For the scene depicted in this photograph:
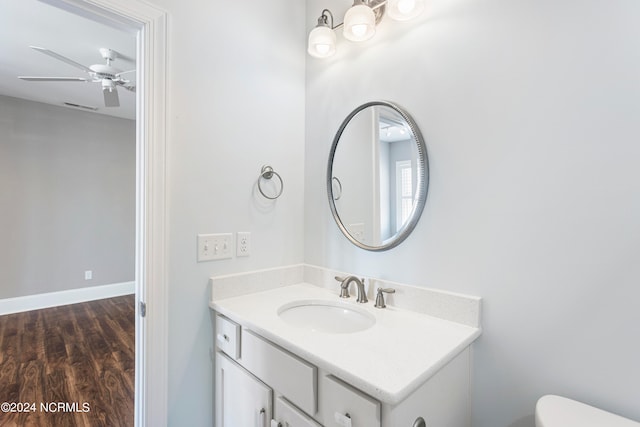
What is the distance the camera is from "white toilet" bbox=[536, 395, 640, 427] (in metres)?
0.75

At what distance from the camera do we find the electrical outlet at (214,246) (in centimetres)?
135

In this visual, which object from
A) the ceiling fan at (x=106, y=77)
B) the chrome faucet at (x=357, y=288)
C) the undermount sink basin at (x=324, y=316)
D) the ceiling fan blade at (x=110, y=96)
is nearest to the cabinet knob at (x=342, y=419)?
the undermount sink basin at (x=324, y=316)

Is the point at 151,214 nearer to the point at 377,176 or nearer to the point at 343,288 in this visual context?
the point at 343,288

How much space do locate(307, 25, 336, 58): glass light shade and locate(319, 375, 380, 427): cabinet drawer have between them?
1433 millimetres

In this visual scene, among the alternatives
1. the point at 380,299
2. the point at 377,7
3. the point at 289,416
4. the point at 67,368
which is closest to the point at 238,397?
the point at 289,416

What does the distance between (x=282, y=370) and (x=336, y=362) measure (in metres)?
0.27

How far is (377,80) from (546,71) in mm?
660

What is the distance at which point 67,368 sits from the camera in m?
2.33

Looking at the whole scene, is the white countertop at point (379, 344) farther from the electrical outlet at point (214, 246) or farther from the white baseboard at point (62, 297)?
the white baseboard at point (62, 297)

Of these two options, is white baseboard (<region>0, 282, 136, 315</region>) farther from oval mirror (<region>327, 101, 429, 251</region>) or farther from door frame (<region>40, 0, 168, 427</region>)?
oval mirror (<region>327, 101, 429, 251</region>)

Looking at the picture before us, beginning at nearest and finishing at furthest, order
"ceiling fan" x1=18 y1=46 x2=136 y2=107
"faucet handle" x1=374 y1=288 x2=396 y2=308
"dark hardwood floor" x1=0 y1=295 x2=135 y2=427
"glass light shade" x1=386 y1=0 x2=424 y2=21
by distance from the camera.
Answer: "glass light shade" x1=386 y1=0 x2=424 y2=21 → "faucet handle" x1=374 y1=288 x2=396 y2=308 → "dark hardwood floor" x1=0 y1=295 x2=135 y2=427 → "ceiling fan" x1=18 y1=46 x2=136 y2=107

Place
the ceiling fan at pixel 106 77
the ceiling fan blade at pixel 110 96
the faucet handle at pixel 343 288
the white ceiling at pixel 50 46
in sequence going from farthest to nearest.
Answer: the ceiling fan blade at pixel 110 96
the ceiling fan at pixel 106 77
the white ceiling at pixel 50 46
the faucet handle at pixel 343 288

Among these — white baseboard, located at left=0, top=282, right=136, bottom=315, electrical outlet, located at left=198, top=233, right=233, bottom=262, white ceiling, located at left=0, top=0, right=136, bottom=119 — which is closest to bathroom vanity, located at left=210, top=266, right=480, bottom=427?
electrical outlet, located at left=198, top=233, right=233, bottom=262

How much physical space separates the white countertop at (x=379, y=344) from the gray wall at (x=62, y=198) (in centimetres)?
388
